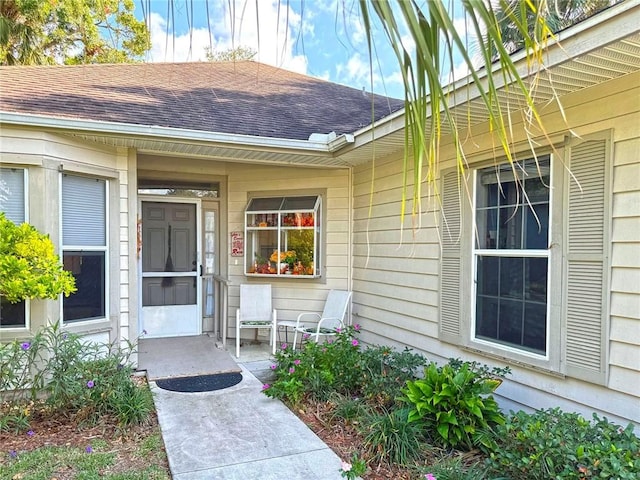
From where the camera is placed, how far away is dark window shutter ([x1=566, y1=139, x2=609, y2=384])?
2.70m

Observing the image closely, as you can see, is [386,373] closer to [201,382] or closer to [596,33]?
[201,382]

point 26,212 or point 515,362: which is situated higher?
point 26,212

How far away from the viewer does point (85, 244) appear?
13.8 feet

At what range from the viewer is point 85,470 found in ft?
8.77

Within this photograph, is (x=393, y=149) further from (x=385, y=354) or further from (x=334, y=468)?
(x=334, y=468)

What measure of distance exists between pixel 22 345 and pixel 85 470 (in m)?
1.34

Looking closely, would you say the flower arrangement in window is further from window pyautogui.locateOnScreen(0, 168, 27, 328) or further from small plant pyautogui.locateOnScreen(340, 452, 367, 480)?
small plant pyautogui.locateOnScreen(340, 452, 367, 480)

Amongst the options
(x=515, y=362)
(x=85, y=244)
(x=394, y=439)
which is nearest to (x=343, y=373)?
(x=394, y=439)

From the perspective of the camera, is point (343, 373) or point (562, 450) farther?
point (343, 373)

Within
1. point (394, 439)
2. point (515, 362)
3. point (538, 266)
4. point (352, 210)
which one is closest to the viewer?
point (394, 439)

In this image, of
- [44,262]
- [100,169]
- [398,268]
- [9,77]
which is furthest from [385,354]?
[9,77]

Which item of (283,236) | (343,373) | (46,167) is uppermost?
(46,167)

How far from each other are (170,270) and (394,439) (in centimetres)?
413

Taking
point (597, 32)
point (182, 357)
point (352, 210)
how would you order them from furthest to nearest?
point (352, 210)
point (182, 357)
point (597, 32)
